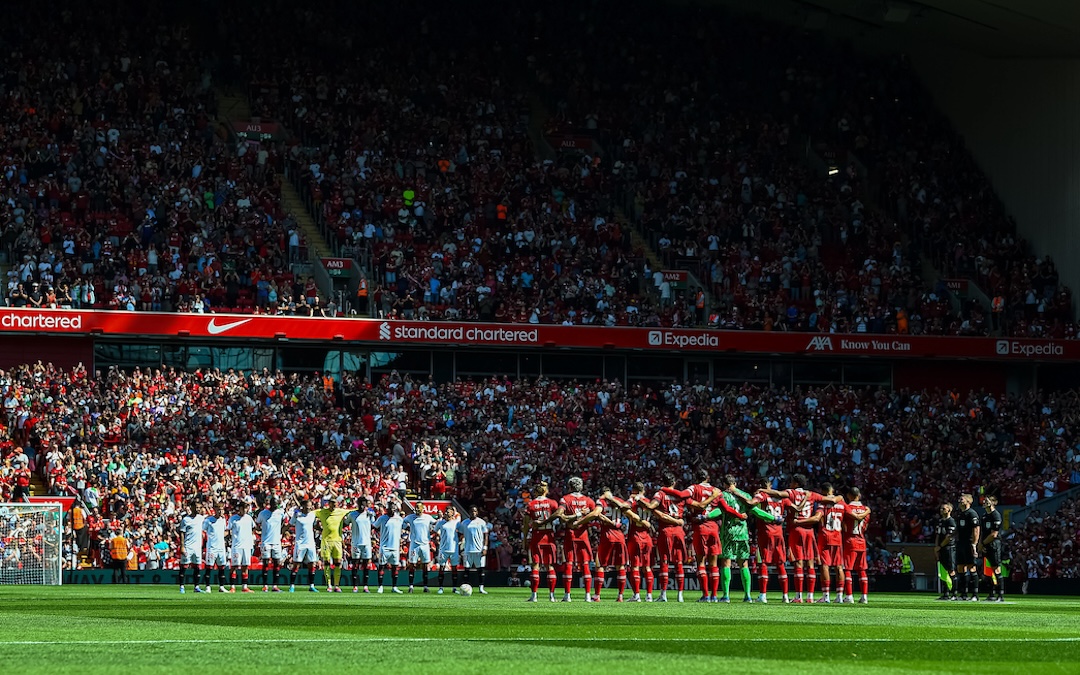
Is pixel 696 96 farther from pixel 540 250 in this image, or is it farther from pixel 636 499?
pixel 636 499

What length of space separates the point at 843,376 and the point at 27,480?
26.5m

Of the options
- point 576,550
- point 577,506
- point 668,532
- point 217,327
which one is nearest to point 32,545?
point 217,327

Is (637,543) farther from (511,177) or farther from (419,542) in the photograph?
(511,177)

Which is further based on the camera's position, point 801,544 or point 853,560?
point 853,560

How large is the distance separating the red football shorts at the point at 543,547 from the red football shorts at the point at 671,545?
5.67ft

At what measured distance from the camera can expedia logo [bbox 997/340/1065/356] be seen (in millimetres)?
52219

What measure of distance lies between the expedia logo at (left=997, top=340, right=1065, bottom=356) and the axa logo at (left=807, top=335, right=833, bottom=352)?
562cm

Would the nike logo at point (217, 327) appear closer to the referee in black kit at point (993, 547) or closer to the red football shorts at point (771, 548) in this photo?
the referee in black kit at point (993, 547)

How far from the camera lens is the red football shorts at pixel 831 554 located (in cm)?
2600

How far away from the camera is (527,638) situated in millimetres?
14727

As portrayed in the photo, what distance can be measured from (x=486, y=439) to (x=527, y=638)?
3087cm

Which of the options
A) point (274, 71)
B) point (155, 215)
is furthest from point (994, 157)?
point (155, 215)

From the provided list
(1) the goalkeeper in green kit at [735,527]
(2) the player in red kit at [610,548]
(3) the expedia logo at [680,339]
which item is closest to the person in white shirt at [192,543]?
(2) the player in red kit at [610,548]

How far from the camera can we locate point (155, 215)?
159ft
